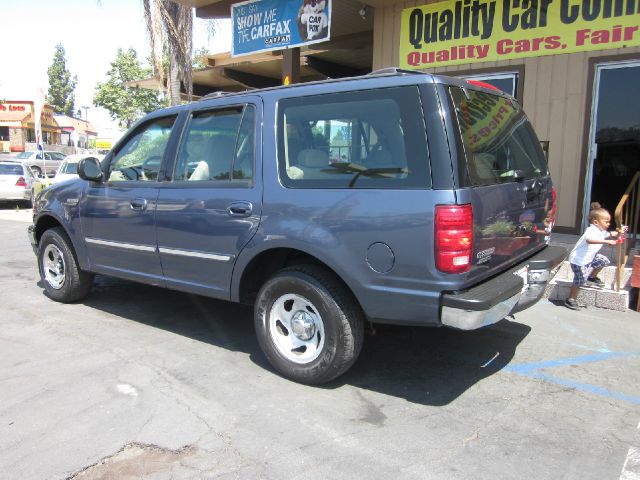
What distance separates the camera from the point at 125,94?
4022 centimetres

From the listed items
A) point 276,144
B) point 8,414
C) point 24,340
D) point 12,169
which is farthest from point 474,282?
point 12,169

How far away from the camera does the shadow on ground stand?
3.78m

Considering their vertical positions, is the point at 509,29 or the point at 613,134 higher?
the point at 509,29

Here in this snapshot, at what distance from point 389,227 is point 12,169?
16.9 m

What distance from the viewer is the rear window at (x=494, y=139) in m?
3.20

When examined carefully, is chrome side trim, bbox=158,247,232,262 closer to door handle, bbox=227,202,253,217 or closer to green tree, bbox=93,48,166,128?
door handle, bbox=227,202,253,217

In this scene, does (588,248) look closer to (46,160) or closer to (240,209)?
(240,209)

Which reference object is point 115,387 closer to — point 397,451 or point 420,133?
point 397,451

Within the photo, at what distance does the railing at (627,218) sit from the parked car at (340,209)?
6.60 feet

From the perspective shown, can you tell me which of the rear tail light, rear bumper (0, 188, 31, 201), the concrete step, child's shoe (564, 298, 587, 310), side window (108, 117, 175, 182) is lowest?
child's shoe (564, 298, 587, 310)

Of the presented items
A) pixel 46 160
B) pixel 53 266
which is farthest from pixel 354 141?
pixel 46 160

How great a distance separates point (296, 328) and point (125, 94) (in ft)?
135

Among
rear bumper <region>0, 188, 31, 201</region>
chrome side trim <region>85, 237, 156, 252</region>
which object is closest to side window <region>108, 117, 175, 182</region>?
chrome side trim <region>85, 237, 156, 252</region>

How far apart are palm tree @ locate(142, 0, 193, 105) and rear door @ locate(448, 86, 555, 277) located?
10.5m
